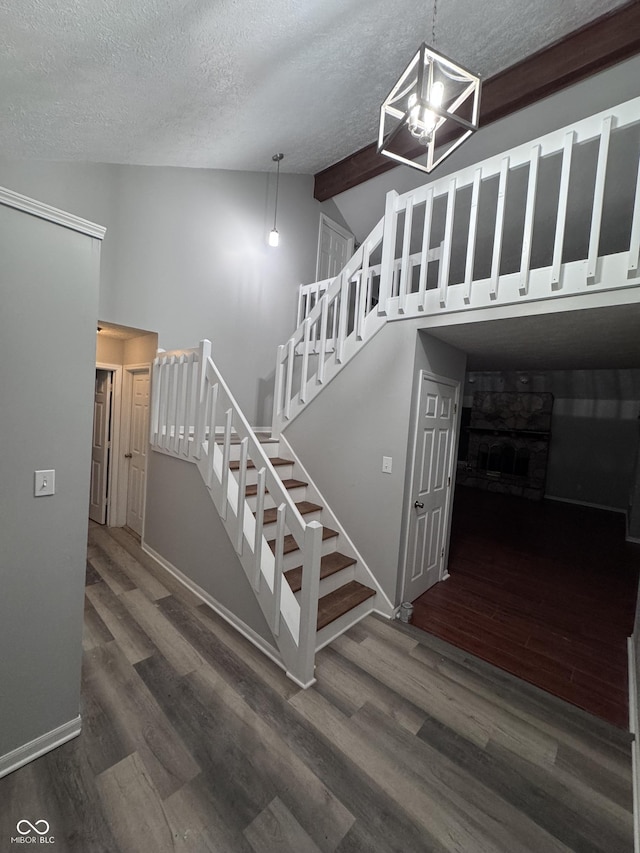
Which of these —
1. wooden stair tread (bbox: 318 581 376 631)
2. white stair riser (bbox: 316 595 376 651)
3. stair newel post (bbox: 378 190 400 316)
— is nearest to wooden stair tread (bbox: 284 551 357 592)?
wooden stair tread (bbox: 318 581 376 631)

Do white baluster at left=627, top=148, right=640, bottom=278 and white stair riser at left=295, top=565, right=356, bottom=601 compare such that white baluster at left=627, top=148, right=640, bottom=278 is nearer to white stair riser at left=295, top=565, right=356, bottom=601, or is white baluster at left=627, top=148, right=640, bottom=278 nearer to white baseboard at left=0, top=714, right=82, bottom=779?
white stair riser at left=295, top=565, right=356, bottom=601

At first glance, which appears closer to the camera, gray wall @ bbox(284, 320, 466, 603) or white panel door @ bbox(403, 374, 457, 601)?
gray wall @ bbox(284, 320, 466, 603)

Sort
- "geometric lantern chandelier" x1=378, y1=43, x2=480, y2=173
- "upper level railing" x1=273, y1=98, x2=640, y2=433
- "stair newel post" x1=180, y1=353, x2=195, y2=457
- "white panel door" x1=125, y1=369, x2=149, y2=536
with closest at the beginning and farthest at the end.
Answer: "geometric lantern chandelier" x1=378, y1=43, x2=480, y2=173 → "upper level railing" x1=273, y1=98, x2=640, y2=433 → "stair newel post" x1=180, y1=353, x2=195, y2=457 → "white panel door" x1=125, y1=369, x2=149, y2=536

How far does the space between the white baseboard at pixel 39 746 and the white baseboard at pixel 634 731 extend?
242cm

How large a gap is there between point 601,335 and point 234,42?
117 inches

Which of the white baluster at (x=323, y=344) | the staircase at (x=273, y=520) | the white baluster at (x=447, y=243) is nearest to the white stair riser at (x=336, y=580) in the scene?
the staircase at (x=273, y=520)

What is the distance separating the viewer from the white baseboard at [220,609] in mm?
2178

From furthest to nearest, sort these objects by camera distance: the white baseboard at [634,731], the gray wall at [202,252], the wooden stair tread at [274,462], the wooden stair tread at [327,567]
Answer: the gray wall at [202,252], the wooden stair tread at [274,462], the wooden stair tread at [327,567], the white baseboard at [634,731]

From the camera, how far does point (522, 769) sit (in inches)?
61.6

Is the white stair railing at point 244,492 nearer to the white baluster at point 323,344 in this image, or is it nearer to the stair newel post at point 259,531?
the stair newel post at point 259,531

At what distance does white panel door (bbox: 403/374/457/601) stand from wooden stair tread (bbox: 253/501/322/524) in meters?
0.89

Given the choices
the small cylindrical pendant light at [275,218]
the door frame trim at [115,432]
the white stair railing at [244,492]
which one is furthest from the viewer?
the door frame trim at [115,432]

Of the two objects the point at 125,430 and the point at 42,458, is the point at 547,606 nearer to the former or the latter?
the point at 42,458

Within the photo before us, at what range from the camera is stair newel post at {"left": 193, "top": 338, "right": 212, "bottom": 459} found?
2.76m
